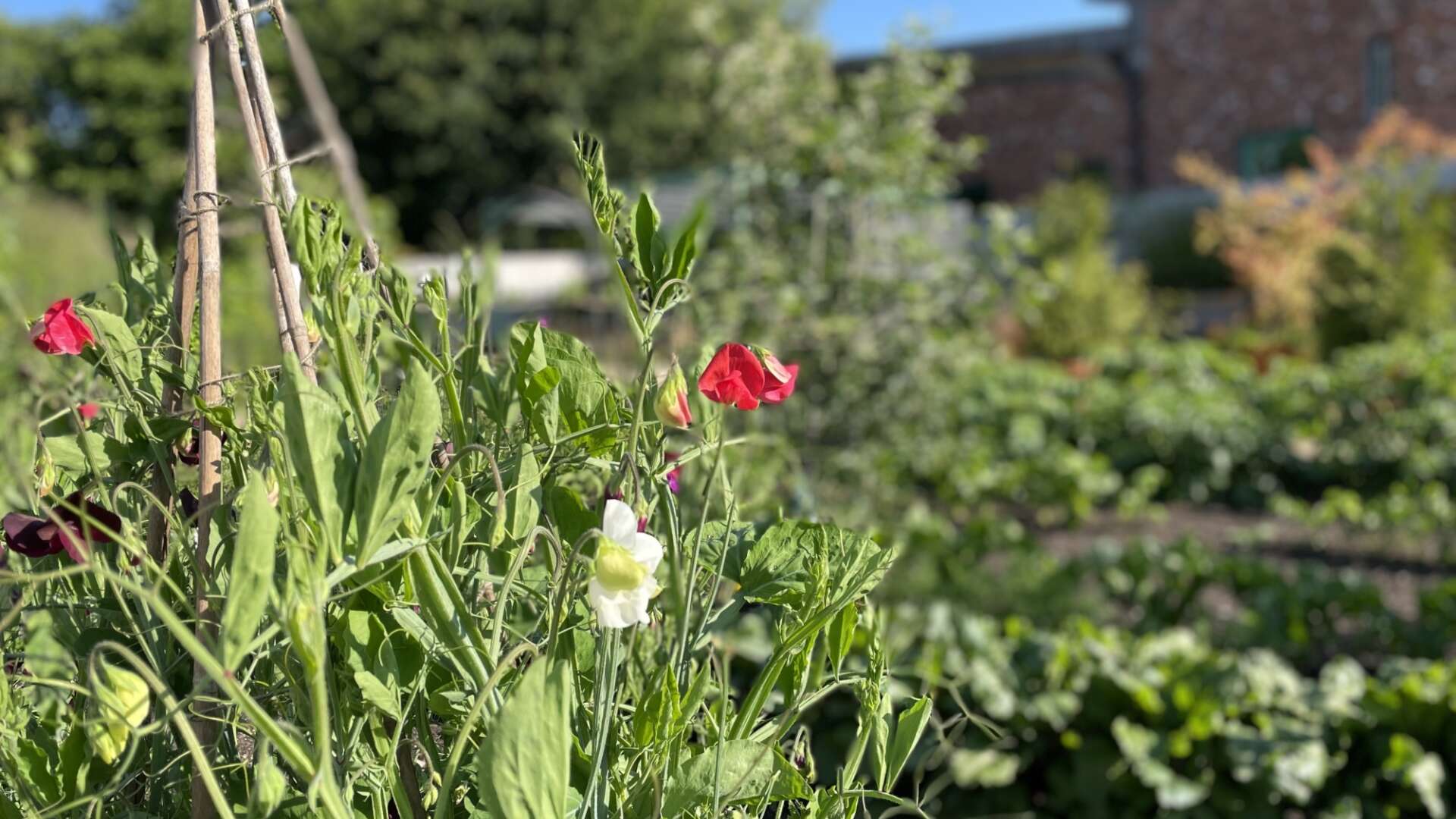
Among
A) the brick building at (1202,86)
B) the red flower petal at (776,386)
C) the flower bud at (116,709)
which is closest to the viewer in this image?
the flower bud at (116,709)

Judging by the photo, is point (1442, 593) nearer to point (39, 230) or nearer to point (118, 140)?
point (39, 230)

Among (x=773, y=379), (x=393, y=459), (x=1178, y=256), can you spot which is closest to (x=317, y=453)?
(x=393, y=459)

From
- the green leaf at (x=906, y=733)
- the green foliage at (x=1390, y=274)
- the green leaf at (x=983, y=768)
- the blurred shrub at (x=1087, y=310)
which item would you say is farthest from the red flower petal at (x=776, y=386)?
the green foliage at (x=1390, y=274)

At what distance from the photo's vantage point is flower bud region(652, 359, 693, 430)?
0.76 metres

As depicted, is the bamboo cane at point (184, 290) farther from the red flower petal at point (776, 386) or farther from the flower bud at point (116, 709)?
the red flower petal at point (776, 386)

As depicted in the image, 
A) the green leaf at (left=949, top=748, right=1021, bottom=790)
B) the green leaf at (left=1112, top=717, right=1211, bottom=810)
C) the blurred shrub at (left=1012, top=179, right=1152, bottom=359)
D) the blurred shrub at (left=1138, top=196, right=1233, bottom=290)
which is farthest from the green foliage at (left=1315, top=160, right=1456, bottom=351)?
the green leaf at (left=949, top=748, right=1021, bottom=790)

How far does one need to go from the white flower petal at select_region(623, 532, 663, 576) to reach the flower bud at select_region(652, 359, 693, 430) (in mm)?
111

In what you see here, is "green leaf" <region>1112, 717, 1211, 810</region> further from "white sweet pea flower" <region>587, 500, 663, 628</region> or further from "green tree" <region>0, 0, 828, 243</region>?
"green tree" <region>0, 0, 828, 243</region>

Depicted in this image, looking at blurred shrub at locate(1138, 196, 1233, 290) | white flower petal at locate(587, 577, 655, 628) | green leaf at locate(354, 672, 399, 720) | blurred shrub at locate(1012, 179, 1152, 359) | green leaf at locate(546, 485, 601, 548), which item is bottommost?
blurred shrub at locate(1138, 196, 1233, 290)

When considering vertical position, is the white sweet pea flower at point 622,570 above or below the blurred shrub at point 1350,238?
above

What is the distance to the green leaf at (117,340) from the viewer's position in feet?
2.61

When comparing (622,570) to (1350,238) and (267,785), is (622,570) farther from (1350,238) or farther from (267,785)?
(1350,238)

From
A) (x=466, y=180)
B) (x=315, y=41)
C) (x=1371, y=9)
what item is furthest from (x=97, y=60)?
(x=1371, y=9)

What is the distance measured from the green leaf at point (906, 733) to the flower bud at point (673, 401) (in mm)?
226
